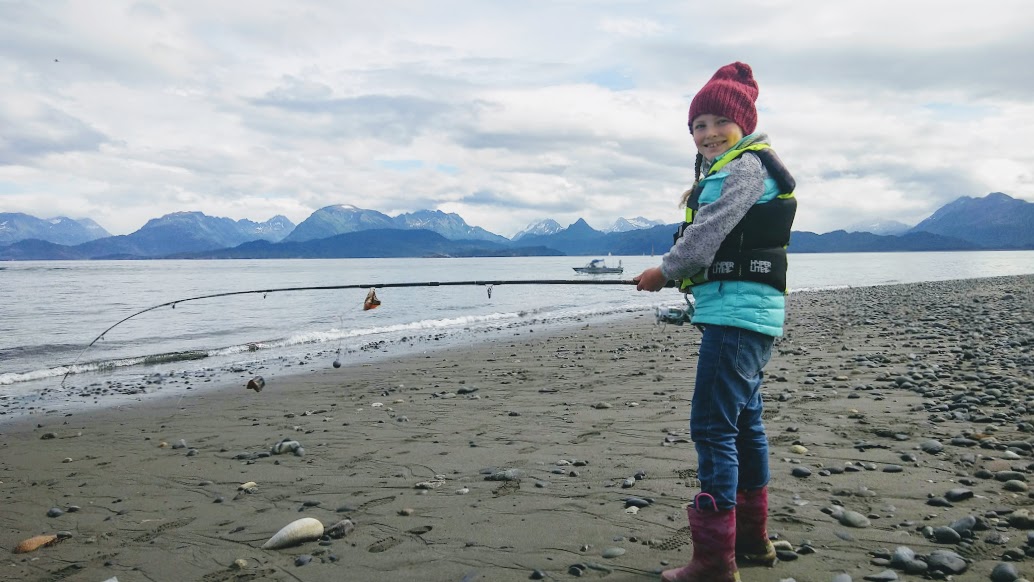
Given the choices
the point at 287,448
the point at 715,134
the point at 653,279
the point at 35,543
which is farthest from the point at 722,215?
the point at 287,448

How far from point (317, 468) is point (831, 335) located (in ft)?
44.6

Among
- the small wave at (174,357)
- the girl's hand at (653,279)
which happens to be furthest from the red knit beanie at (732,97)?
the small wave at (174,357)

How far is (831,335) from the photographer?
15.6m

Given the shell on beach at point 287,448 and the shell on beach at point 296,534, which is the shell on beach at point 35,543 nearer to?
the shell on beach at point 296,534

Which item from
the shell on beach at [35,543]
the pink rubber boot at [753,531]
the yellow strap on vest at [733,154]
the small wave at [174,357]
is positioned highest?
the yellow strap on vest at [733,154]

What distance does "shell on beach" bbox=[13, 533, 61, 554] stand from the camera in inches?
176

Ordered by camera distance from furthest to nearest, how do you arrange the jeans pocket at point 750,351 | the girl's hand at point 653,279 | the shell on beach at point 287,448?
the shell on beach at point 287,448
the girl's hand at point 653,279
the jeans pocket at point 750,351

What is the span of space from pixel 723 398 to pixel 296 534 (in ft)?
9.73

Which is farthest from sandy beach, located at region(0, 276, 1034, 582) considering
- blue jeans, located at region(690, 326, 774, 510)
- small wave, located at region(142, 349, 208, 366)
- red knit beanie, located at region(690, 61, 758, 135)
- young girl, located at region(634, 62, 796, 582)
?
small wave, located at region(142, 349, 208, 366)

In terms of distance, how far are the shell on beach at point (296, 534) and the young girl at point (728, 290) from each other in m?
2.39

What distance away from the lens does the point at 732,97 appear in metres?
3.52

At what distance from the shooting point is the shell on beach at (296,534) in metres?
4.26

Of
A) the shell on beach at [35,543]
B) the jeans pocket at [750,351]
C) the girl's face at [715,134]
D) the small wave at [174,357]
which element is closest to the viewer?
the jeans pocket at [750,351]

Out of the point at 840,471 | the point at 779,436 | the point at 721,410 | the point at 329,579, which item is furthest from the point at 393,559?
the point at 779,436
